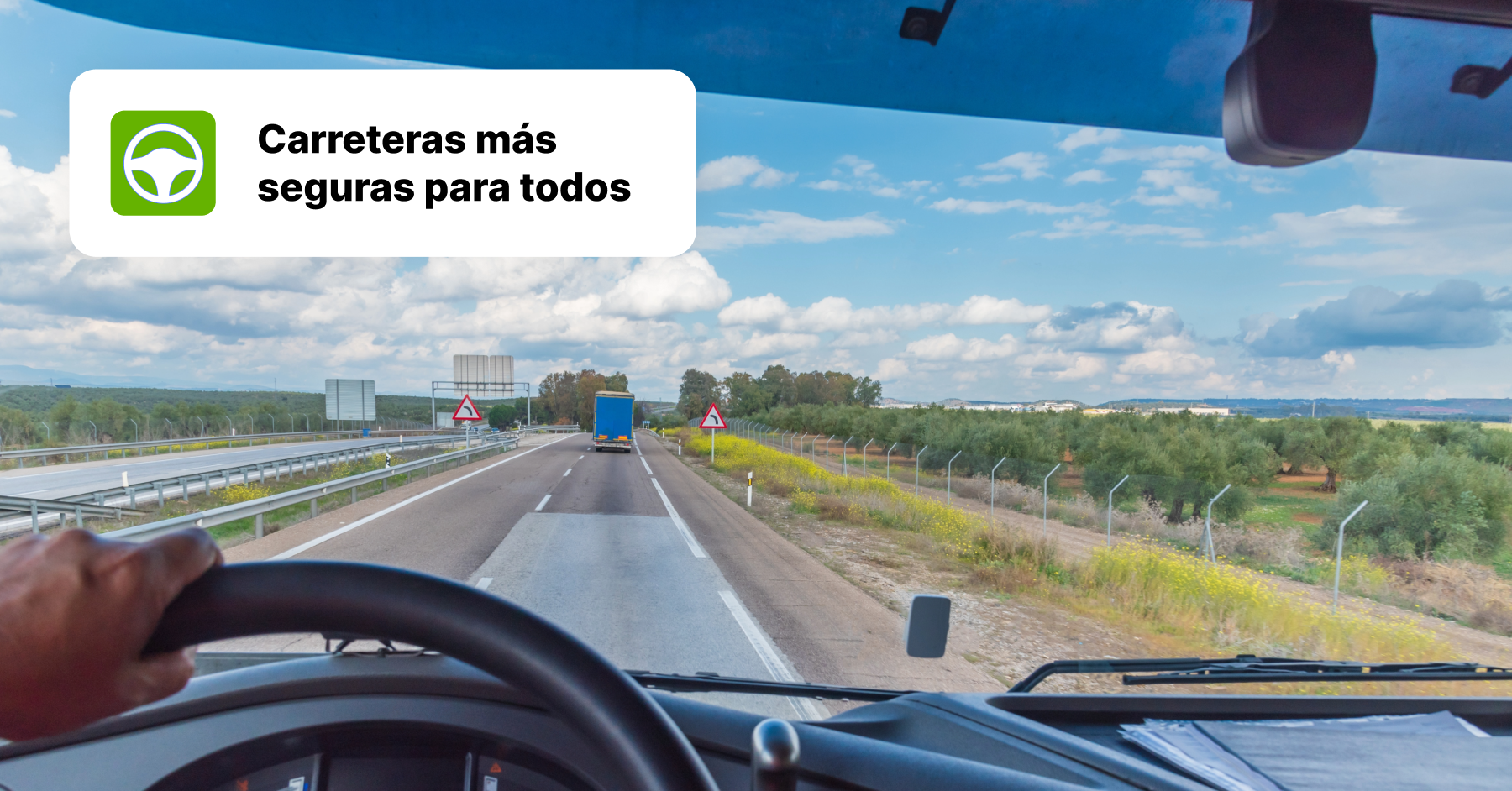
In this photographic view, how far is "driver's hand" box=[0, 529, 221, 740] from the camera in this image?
523mm

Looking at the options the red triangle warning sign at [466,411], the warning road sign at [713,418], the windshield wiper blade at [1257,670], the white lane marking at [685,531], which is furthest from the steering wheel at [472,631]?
the warning road sign at [713,418]

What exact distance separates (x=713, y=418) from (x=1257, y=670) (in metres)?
25.1

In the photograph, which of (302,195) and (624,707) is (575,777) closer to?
(624,707)

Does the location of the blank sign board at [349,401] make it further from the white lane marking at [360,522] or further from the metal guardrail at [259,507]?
the white lane marking at [360,522]

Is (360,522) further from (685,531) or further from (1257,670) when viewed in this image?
(1257,670)

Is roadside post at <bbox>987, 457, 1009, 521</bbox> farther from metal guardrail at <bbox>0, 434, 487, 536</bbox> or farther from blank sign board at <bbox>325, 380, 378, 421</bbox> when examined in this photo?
metal guardrail at <bbox>0, 434, 487, 536</bbox>

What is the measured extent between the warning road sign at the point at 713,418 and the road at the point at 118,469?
11511mm

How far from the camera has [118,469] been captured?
60.0ft

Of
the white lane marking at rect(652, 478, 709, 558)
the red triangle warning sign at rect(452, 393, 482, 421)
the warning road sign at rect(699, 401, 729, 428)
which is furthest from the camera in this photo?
the warning road sign at rect(699, 401, 729, 428)

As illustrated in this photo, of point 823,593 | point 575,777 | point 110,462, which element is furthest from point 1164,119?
point 110,462

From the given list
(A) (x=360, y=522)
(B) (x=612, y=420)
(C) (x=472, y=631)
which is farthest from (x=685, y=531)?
(B) (x=612, y=420)

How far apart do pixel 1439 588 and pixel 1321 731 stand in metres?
9.62

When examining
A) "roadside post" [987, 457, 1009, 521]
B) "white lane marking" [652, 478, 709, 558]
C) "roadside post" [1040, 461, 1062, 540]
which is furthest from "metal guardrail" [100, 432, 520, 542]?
"roadside post" [987, 457, 1009, 521]

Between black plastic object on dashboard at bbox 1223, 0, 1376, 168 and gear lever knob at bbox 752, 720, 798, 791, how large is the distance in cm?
162
